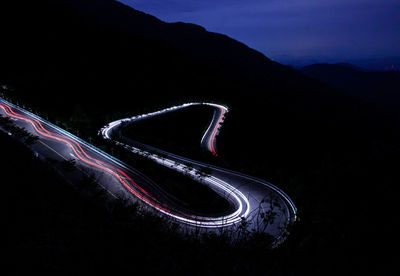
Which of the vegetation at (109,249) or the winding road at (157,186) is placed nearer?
the vegetation at (109,249)

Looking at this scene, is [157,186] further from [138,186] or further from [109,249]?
[109,249]

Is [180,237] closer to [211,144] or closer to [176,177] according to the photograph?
[176,177]

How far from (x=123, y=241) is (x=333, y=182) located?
19.4 m

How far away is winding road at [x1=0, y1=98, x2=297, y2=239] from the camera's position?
17766 mm

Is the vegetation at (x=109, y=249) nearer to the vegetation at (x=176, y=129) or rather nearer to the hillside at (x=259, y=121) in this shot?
the hillside at (x=259, y=121)

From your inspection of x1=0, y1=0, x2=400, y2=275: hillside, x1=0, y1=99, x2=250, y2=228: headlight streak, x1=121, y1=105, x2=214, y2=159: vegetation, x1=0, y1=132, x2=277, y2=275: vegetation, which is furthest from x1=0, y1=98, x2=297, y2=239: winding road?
x1=0, y1=132, x2=277, y2=275: vegetation

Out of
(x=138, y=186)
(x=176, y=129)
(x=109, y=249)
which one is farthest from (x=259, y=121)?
(x=109, y=249)

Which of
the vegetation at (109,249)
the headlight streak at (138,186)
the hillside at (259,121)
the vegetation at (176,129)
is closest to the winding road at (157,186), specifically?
the headlight streak at (138,186)

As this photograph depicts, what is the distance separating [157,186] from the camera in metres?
21.6

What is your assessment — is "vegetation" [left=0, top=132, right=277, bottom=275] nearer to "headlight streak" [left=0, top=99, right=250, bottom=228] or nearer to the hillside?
the hillside

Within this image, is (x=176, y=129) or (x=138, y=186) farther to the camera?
(x=176, y=129)

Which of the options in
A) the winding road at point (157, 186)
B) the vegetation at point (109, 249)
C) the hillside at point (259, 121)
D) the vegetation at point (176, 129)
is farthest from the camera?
the vegetation at point (176, 129)

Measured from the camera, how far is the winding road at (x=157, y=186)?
17766 mm

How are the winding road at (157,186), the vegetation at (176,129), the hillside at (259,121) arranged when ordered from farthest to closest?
the vegetation at (176,129) < the winding road at (157,186) < the hillside at (259,121)
